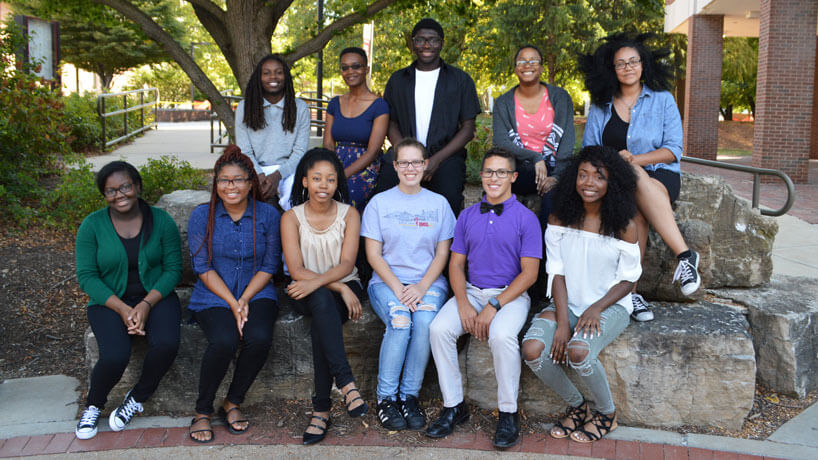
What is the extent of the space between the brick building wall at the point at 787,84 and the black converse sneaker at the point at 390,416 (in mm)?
12331

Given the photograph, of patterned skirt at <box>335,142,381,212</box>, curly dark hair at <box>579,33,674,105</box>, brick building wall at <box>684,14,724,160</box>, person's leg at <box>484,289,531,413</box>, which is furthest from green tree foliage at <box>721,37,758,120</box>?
person's leg at <box>484,289,531,413</box>

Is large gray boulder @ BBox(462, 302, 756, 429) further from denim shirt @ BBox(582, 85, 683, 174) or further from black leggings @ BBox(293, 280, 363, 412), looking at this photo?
black leggings @ BBox(293, 280, 363, 412)

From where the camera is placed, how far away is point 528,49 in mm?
4379

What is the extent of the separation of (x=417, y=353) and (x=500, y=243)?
756 millimetres

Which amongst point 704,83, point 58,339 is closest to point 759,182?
point 58,339

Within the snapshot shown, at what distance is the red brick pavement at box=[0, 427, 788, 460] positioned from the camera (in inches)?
134

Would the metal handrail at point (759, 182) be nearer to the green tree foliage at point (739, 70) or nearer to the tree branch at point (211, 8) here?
the tree branch at point (211, 8)

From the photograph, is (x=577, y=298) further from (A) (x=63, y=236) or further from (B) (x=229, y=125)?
(A) (x=63, y=236)

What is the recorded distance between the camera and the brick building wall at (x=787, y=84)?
518 inches

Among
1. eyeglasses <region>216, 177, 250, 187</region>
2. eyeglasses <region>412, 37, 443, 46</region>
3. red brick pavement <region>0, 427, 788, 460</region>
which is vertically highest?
eyeglasses <region>412, 37, 443, 46</region>

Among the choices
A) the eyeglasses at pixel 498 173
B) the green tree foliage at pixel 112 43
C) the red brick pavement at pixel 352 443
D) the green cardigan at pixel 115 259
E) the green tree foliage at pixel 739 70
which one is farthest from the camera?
the green tree foliage at pixel 112 43

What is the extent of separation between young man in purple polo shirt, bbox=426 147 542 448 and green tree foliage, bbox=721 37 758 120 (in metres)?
25.4

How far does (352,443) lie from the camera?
351cm

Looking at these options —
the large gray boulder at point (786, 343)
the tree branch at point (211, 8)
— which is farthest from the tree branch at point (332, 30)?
the large gray boulder at point (786, 343)
